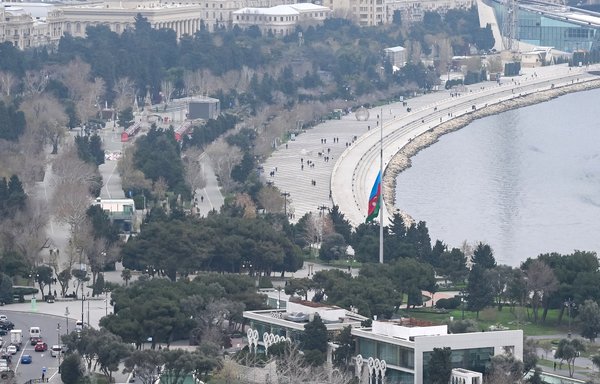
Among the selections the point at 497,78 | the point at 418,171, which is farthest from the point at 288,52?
the point at 418,171

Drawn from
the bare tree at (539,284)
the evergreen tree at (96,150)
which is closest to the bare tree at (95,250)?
the bare tree at (539,284)

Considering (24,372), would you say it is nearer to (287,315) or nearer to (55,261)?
(287,315)

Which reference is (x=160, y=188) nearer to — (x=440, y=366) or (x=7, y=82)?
(x=7, y=82)

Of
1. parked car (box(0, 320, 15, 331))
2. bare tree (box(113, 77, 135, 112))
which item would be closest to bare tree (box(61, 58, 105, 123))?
bare tree (box(113, 77, 135, 112))

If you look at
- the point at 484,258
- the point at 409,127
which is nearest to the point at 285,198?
the point at 484,258

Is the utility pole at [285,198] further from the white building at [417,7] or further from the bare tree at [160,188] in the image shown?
the white building at [417,7]

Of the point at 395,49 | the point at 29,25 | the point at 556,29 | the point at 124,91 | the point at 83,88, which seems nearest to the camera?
the point at 83,88

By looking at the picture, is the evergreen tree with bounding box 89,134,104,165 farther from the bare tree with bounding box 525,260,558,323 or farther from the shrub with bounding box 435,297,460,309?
the bare tree with bounding box 525,260,558,323
